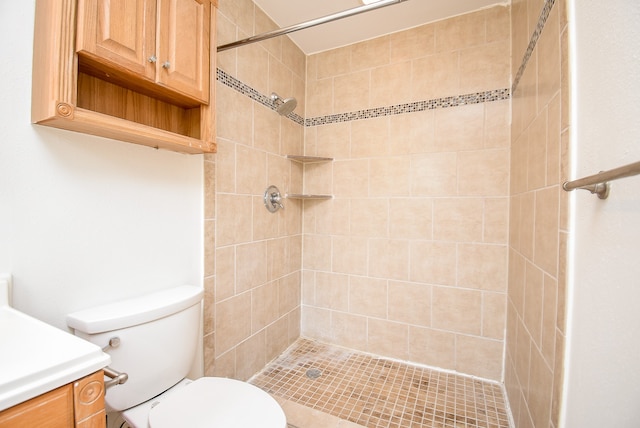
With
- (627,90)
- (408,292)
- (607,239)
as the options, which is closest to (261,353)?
(408,292)

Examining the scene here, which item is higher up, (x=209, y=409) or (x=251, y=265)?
(x=251, y=265)

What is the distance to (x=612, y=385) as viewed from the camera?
62 cm

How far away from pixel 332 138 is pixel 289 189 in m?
0.50

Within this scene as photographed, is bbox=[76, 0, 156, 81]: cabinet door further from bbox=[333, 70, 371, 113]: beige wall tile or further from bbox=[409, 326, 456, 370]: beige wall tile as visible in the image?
bbox=[409, 326, 456, 370]: beige wall tile

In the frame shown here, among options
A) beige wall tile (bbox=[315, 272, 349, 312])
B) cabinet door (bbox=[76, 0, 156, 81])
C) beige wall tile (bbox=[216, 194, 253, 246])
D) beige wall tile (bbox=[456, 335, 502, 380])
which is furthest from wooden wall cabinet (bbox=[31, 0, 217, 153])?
beige wall tile (bbox=[456, 335, 502, 380])

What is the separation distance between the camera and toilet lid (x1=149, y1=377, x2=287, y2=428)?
0.87 m

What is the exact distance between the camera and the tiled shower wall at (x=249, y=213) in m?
1.46

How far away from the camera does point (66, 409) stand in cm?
51

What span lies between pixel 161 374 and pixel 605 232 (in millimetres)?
1377

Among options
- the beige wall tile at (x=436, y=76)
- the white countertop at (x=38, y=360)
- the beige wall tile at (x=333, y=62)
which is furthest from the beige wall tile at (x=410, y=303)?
the white countertop at (x=38, y=360)

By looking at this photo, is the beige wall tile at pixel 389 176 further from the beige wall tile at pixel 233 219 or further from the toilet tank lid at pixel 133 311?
the toilet tank lid at pixel 133 311

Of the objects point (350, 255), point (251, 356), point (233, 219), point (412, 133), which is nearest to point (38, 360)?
point (233, 219)

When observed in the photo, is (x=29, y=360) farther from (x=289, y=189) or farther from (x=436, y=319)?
(x=436, y=319)

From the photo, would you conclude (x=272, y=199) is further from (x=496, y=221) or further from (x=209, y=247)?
(x=496, y=221)
